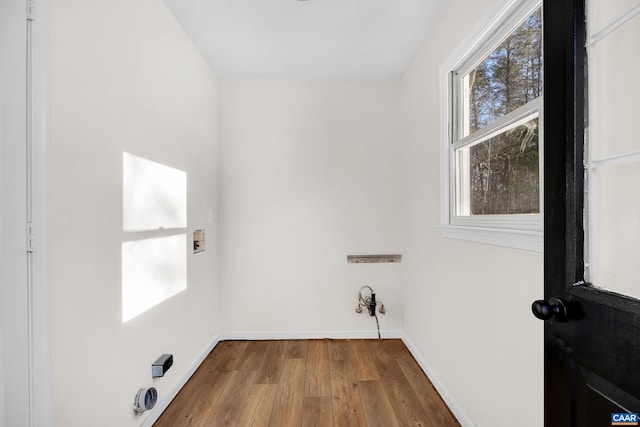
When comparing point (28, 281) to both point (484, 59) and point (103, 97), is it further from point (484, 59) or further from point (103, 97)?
point (484, 59)

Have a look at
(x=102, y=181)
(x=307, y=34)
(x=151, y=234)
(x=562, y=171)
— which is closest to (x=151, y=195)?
(x=151, y=234)

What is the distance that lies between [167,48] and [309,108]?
133 centimetres

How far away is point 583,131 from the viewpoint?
63 cm

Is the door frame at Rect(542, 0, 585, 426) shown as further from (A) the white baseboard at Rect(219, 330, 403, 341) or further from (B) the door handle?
(A) the white baseboard at Rect(219, 330, 403, 341)

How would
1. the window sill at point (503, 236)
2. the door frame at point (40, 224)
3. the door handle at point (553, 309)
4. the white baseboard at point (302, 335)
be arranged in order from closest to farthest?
the door handle at point (553, 309) < the door frame at point (40, 224) < the window sill at point (503, 236) < the white baseboard at point (302, 335)

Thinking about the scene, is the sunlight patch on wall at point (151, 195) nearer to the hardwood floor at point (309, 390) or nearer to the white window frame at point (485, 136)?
the hardwood floor at point (309, 390)

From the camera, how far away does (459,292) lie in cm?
172

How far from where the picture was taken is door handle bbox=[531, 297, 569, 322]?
66 cm

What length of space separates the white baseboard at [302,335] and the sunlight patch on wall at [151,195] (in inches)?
52.5

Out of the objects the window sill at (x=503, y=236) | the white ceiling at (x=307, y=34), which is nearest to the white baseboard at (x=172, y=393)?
the window sill at (x=503, y=236)

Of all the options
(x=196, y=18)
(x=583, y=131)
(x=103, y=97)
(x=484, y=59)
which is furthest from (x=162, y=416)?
(x=484, y=59)

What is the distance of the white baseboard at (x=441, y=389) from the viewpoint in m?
1.64

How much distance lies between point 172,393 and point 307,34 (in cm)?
268

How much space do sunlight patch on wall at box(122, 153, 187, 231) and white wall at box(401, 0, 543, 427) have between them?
1.80 meters
